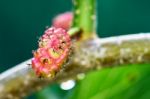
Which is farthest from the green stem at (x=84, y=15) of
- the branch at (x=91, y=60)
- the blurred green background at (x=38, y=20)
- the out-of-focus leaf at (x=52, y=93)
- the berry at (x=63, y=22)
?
the blurred green background at (x=38, y=20)

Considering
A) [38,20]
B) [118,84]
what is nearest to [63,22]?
[118,84]

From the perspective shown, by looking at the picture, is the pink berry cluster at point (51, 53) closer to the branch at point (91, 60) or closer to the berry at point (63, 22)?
the branch at point (91, 60)

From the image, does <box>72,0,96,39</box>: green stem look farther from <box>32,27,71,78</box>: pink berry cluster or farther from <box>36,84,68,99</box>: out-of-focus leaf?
<box>36,84,68,99</box>: out-of-focus leaf

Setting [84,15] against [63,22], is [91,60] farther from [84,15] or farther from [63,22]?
[63,22]

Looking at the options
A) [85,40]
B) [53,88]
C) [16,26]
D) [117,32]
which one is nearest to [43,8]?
[16,26]

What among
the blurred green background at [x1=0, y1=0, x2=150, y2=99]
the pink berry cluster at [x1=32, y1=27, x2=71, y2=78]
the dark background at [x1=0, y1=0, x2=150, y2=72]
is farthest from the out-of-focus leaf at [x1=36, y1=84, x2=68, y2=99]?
the pink berry cluster at [x1=32, y1=27, x2=71, y2=78]

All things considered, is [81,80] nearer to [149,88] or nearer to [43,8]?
[149,88]
